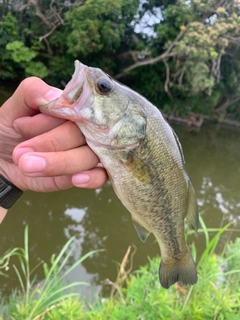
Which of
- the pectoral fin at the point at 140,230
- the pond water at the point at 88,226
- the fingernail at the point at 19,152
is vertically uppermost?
the fingernail at the point at 19,152

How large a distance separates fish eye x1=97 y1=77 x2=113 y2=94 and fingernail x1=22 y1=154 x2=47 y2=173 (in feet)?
1.30

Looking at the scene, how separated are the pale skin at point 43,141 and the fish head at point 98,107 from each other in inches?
2.6

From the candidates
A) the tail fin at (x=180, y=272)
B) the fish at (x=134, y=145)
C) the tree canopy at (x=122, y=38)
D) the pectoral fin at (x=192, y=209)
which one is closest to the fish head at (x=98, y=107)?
the fish at (x=134, y=145)

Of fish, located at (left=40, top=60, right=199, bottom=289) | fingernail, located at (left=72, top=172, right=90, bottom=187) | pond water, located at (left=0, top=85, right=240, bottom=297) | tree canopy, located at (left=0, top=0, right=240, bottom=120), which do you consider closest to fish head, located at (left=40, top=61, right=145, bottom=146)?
fish, located at (left=40, top=60, right=199, bottom=289)

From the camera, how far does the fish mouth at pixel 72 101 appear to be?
49.9 inches

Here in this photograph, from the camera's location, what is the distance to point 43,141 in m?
→ 1.32

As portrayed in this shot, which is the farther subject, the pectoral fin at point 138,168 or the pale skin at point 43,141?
the pectoral fin at point 138,168

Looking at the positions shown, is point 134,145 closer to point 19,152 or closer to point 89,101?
point 89,101

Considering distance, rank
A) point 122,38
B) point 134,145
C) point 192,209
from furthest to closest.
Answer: point 122,38 → point 192,209 → point 134,145

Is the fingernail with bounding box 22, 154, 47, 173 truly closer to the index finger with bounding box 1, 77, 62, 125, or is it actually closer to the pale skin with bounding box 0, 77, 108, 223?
the pale skin with bounding box 0, 77, 108, 223

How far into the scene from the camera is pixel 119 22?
48.4ft

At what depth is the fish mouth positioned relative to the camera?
1.27 meters

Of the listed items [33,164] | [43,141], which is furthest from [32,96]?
[33,164]

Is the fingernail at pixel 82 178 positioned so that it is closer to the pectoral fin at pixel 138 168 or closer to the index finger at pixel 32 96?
the pectoral fin at pixel 138 168
